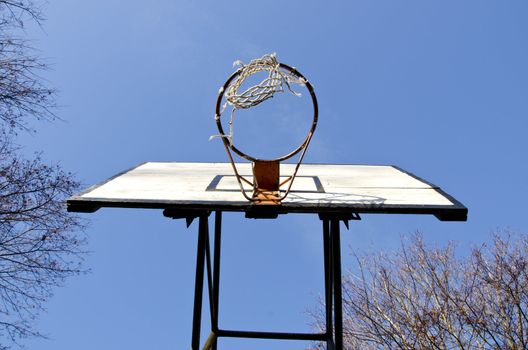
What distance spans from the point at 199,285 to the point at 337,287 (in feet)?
3.30

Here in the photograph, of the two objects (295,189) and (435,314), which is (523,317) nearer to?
(435,314)

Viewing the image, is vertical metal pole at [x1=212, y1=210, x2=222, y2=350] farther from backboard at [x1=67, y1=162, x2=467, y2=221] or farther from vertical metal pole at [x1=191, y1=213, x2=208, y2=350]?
vertical metal pole at [x1=191, y1=213, x2=208, y2=350]

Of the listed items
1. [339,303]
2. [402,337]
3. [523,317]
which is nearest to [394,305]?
[402,337]

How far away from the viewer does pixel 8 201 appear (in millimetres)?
6285

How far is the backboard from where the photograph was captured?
2.84m

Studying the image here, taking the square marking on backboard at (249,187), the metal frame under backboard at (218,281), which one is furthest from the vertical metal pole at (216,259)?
the square marking on backboard at (249,187)

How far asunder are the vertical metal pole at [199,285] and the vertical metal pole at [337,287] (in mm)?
956

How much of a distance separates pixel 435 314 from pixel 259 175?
6.70m

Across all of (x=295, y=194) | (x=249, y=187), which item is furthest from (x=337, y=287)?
(x=249, y=187)

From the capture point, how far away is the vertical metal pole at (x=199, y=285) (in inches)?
130

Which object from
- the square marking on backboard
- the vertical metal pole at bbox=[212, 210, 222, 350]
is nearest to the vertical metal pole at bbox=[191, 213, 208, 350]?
the square marking on backboard

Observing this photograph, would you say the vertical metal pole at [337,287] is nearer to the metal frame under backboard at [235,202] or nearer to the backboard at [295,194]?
the metal frame under backboard at [235,202]

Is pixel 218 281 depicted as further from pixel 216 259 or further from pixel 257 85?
pixel 257 85

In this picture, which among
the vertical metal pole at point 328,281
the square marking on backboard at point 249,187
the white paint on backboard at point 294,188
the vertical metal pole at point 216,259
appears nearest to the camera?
the white paint on backboard at point 294,188
